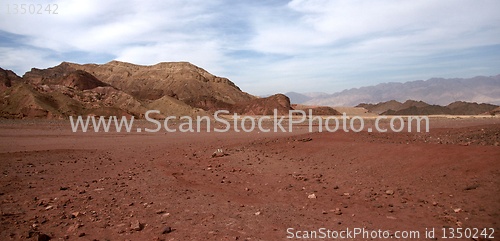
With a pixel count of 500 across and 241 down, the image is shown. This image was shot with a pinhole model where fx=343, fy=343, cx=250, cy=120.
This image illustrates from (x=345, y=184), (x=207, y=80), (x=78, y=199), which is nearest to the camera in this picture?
(x=78, y=199)

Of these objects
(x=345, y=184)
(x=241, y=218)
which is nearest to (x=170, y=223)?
(x=241, y=218)

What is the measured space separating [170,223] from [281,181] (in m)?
3.82

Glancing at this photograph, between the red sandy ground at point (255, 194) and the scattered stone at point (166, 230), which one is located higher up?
the red sandy ground at point (255, 194)

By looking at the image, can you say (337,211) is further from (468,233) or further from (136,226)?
(136,226)

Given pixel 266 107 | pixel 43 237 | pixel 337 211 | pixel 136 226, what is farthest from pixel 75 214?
pixel 266 107

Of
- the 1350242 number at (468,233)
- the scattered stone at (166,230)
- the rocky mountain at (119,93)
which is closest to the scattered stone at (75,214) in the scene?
the scattered stone at (166,230)

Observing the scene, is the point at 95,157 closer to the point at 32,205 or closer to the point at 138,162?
the point at 138,162

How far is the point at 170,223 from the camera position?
5590mm

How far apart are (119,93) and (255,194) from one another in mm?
55549

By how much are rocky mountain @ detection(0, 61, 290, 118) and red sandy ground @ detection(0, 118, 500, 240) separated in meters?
36.9

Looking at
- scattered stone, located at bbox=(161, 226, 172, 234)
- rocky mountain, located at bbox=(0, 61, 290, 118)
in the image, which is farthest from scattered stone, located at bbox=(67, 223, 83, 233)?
rocky mountain, located at bbox=(0, 61, 290, 118)

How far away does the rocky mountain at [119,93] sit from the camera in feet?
144

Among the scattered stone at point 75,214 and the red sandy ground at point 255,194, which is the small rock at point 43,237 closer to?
the red sandy ground at point 255,194

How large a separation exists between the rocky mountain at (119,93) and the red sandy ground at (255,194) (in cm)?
3692
